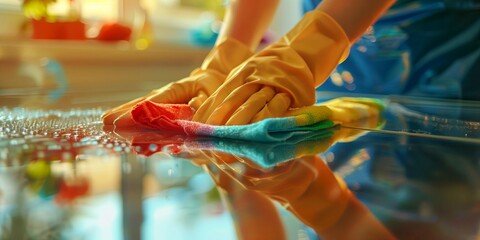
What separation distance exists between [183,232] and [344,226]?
9cm

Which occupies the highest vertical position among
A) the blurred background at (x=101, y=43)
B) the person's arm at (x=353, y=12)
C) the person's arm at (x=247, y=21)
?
the person's arm at (x=353, y=12)

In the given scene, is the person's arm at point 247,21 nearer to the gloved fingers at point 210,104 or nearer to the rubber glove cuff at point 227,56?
the rubber glove cuff at point 227,56

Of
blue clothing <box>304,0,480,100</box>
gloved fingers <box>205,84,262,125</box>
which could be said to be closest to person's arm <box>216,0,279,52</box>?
gloved fingers <box>205,84,262,125</box>

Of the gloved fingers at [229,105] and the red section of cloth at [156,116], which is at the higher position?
the gloved fingers at [229,105]

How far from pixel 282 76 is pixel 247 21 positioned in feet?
1.09

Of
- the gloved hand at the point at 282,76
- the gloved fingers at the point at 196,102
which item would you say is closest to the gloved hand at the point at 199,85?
the gloved fingers at the point at 196,102

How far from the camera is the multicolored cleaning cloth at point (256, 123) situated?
60cm

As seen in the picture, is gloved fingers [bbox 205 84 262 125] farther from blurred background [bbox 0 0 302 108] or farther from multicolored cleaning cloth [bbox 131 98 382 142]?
blurred background [bbox 0 0 302 108]

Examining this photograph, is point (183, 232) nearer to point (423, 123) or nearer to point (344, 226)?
point (344, 226)

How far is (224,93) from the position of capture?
0.72m

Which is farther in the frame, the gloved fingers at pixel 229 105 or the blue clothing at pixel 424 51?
the blue clothing at pixel 424 51

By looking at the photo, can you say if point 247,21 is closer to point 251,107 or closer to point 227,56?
point 227,56

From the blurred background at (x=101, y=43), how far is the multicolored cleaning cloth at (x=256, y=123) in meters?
0.80

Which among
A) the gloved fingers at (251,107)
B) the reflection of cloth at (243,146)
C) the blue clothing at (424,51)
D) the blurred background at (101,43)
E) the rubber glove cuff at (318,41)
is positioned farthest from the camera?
the blurred background at (101,43)
